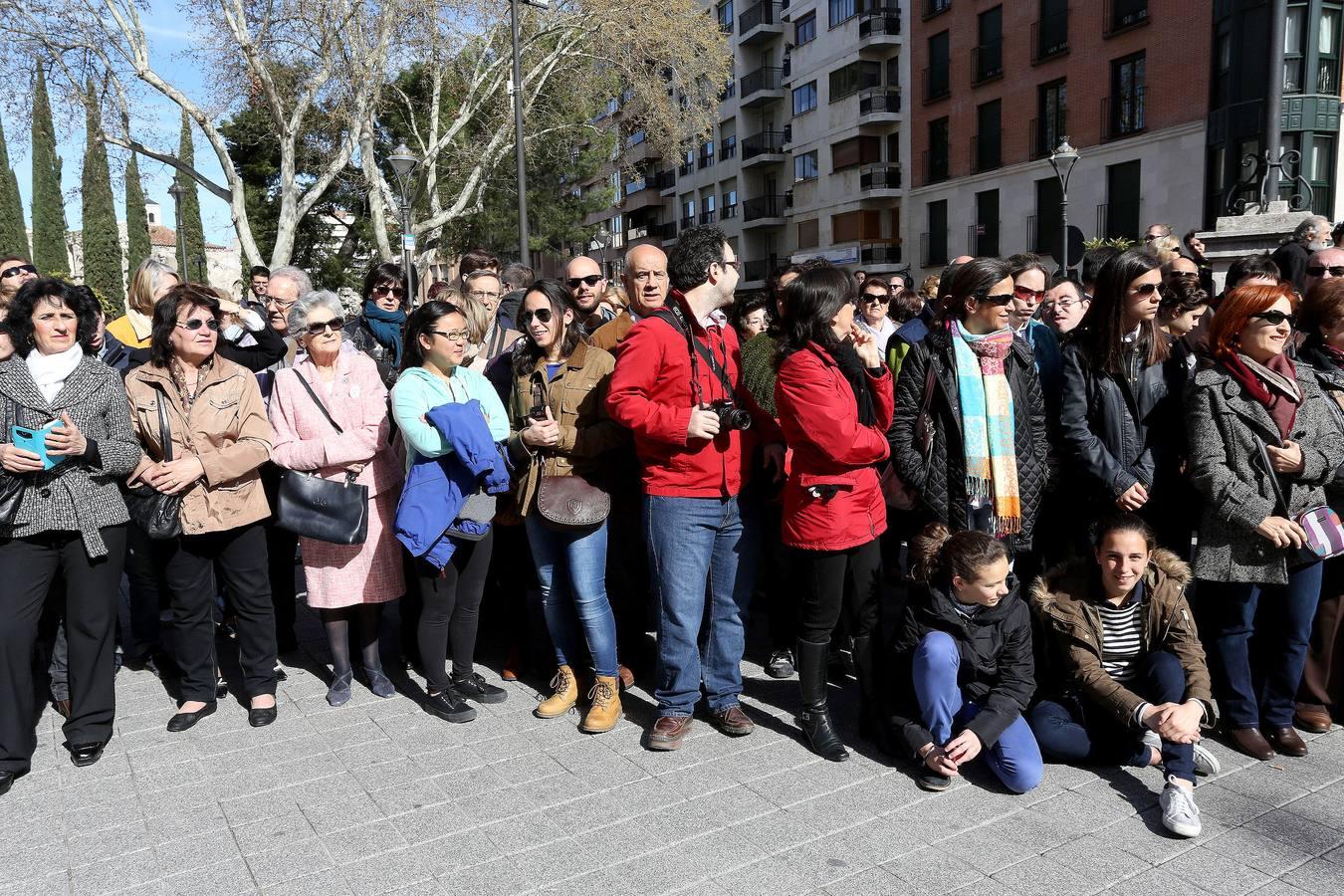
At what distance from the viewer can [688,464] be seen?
3.91m

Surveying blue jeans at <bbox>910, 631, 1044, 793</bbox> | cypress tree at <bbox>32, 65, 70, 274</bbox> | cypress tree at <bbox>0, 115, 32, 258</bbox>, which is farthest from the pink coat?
cypress tree at <bbox>32, 65, 70, 274</bbox>

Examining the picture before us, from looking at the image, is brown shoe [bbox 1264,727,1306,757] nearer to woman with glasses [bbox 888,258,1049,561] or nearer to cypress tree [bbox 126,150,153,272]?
woman with glasses [bbox 888,258,1049,561]

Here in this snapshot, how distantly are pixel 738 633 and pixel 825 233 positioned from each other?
37.9 meters

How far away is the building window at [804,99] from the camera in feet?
132

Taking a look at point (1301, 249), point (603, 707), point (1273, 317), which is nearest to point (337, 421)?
point (603, 707)

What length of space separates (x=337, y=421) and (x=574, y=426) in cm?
116

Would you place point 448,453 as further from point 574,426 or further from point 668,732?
point 668,732

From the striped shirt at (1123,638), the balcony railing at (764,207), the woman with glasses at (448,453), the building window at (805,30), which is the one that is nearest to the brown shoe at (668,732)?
the woman with glasses at (448,453)

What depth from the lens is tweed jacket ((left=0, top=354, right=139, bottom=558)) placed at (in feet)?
12.2

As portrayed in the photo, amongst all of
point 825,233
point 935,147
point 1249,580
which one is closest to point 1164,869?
point 1249,580

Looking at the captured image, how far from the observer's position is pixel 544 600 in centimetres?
448

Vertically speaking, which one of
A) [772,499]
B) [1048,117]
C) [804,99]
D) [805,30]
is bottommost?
[772,499]

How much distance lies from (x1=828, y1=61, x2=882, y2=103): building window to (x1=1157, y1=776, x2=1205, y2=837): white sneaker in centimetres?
3666

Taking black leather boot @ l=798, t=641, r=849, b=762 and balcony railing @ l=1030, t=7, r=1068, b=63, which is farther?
balcony railing @ l=1030, t=7, r=1068, b=63
